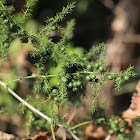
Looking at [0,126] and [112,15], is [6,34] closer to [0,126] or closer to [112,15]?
[0,126]

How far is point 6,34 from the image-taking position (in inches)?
56.4

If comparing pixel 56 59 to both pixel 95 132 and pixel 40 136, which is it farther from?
pixel 95 132

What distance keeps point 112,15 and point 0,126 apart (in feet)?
7.97

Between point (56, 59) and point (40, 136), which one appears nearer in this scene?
point (56, 59)

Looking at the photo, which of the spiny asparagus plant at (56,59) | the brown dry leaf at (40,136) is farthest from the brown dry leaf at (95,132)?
the spiny asparagus plant at (56,59)

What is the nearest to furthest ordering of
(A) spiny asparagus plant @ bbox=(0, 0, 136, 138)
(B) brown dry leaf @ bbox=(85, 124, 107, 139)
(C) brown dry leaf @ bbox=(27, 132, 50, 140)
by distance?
1. (A) spiny asparagus plant @ bbox=(0, 0, 136, 138)
2. (C) brown dry leaf @ bbox=(27, 132, 50, 140)
3. (B) brown dry leaf @ bbox=(85, 124, 107, 139)

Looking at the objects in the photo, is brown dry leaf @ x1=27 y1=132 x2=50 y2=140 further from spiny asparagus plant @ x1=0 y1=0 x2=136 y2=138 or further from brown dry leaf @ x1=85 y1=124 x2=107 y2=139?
brown dry leaf @ x1=85 y1=124 x2=107 y2=139

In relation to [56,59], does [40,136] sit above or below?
below

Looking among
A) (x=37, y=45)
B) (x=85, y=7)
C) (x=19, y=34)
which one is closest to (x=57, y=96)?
(x=37, y=45)

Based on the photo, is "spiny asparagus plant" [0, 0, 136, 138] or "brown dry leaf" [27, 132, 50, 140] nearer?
"spiny asparagus plant" [0, 0, 136, 138]

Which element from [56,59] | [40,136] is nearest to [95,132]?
[40,136]

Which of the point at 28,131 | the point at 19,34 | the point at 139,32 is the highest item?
the point at 139,32

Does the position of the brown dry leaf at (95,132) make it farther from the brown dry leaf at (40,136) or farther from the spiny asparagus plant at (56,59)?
the spiny asparagus plant at (56,59)

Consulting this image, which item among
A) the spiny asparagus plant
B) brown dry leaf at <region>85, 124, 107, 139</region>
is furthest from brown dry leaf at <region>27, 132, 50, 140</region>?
brown dry leaf at <region>85, 124, 107, 139</region>
